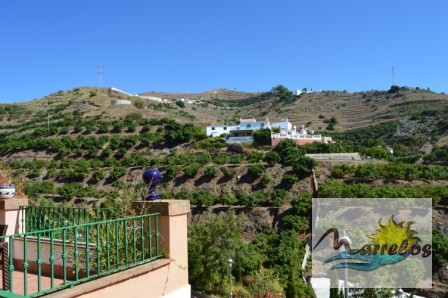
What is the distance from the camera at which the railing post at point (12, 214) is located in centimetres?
517

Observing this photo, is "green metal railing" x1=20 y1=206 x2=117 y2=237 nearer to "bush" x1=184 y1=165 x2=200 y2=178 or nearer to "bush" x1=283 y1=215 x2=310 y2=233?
"bush" x1=283 y1=215 x2=310 y2=233

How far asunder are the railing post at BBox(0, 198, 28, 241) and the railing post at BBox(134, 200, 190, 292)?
231cm

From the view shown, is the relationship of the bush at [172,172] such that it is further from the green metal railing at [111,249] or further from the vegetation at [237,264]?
the green metal railing at [111,249]

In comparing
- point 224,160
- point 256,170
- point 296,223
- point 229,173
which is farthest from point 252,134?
point 296,223

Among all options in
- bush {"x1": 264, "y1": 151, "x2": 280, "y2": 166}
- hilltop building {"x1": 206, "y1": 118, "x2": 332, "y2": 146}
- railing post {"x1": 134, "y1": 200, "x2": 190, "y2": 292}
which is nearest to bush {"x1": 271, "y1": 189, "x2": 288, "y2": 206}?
bush {"x1": 264, "y1": 151, "x2": 280, "y2": 166}

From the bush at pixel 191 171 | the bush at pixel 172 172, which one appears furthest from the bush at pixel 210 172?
the bush at pixel 172 172

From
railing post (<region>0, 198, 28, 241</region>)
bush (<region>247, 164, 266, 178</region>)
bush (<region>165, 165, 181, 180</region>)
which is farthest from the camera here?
bush (<region>165, 165, 181, 180</region>)

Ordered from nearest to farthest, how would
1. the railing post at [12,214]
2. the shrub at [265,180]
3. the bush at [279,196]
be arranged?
the railing post at [12,214]
the bush at [279,196]
the shrub at [265,180]

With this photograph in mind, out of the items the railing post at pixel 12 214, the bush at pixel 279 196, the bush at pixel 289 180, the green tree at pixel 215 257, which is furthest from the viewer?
the bush at pixel 289 180

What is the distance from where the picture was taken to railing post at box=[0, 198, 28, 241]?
5.17 meters

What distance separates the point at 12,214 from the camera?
5285 mm

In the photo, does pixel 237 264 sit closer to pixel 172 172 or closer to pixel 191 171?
pixel 191 171

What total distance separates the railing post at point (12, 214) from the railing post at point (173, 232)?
231 centimetres

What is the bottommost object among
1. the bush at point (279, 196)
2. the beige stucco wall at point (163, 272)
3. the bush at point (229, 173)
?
the bush at point (279, 196)
